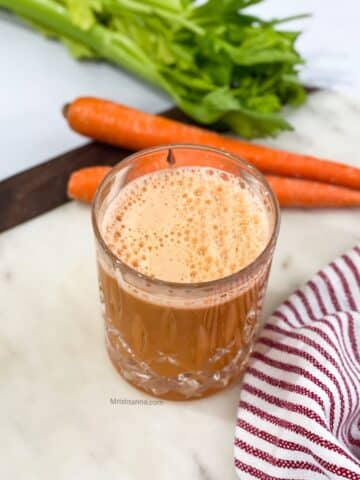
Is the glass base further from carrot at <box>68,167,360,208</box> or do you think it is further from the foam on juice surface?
carrot at <box>68,167,360,208</box>

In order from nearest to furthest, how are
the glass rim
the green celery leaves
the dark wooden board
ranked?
the glass rim < the dark wooden board < the green celery leaves

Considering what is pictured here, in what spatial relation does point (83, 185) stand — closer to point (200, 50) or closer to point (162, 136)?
point (162, 136)

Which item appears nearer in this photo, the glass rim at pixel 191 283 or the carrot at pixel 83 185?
the glass rim at pixel 191 283

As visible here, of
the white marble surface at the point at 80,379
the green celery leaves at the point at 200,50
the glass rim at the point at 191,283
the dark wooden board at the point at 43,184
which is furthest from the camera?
the green celery leaves at the point at 200,50

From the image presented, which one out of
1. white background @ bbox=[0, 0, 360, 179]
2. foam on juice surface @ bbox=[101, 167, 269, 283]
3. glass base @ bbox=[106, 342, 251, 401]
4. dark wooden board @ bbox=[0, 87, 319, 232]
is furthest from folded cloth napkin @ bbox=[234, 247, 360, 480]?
white background @ bbox=[0, 0, 360, 179]

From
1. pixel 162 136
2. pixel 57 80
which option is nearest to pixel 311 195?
pixel 162 136

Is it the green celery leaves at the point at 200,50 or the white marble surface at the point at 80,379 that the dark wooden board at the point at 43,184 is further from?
the green celery leaves at the point at 200,50

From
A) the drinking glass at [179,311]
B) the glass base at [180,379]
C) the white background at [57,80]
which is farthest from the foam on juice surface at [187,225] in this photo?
the white background at [57,80]
